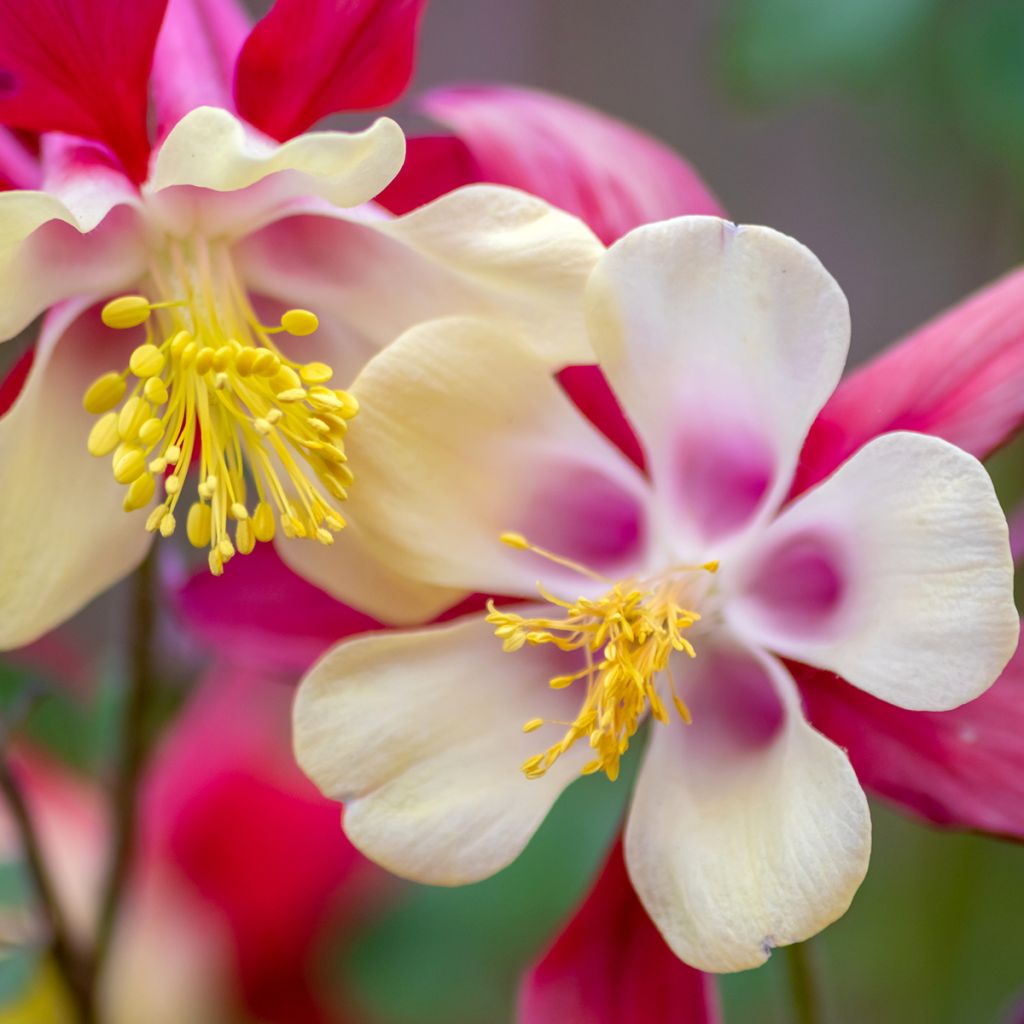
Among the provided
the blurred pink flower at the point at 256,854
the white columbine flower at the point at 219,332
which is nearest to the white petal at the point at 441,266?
the white columbine flower at the point at 219,332

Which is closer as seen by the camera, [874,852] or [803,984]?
[803,984]

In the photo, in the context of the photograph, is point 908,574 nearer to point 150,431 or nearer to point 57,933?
point 150,431

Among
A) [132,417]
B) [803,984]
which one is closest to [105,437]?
[132,417]

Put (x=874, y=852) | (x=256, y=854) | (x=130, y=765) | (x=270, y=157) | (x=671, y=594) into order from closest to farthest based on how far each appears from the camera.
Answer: (x=270, y=157)
(x=671, y=594)
(x=130, y=765)
(x=256, y=854)
(x=874, y=852)

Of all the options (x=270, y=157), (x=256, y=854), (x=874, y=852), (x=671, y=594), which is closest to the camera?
(x=270, y=157)

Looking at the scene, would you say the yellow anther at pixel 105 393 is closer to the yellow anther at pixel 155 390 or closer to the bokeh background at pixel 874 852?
the yellow anther at pixel 155 390

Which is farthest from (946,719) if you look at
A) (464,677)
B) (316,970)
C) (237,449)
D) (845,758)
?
(316,970)

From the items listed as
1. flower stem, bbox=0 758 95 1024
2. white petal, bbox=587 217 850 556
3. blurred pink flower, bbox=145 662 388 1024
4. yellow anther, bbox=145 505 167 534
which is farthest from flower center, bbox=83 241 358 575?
blurred pink flower, bbox=145 662 388 1024
